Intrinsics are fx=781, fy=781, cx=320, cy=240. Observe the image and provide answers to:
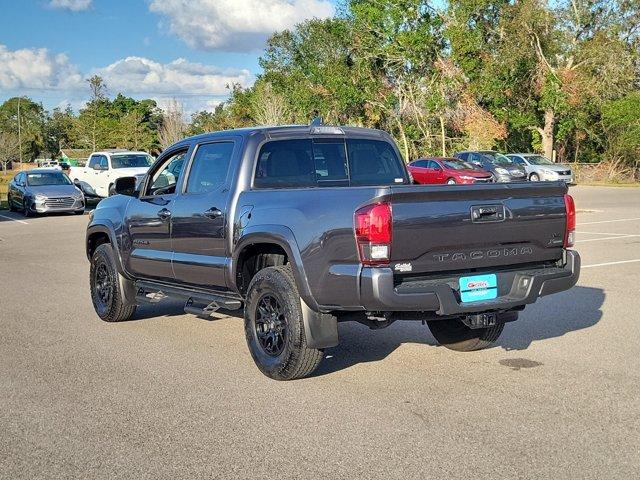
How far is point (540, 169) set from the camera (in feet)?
134

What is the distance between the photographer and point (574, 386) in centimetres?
586

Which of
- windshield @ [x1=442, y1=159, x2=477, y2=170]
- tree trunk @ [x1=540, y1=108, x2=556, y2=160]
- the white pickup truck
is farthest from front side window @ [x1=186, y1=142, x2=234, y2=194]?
tree trunk @ [x1=540, y1=108, x2=556, y2=160]

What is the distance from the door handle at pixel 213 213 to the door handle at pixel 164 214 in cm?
68

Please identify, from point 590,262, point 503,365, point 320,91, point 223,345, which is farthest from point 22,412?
point 320,91

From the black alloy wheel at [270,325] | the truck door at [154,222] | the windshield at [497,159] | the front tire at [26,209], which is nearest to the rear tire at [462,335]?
the black alloy wheel at [270,325]

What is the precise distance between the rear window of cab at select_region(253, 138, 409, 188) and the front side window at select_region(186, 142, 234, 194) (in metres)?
0.38

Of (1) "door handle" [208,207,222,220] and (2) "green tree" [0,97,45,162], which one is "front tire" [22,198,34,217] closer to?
(1) "door handle" [208,207,222,220]

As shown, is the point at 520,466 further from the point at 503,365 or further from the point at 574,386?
the point at 503,365

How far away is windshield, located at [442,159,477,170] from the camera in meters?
34.9

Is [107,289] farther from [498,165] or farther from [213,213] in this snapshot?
[498,165]

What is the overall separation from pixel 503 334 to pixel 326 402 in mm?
2699

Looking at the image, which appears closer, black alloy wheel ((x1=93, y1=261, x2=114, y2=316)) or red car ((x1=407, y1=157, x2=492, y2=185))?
black alloy wheel ((x1=93, y1=261, x2=114, y2=316))

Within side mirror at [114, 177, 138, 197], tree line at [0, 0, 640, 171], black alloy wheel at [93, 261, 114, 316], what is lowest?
black alloy wheel at [93, 261, 114, 316]

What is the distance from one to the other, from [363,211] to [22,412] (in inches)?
107
